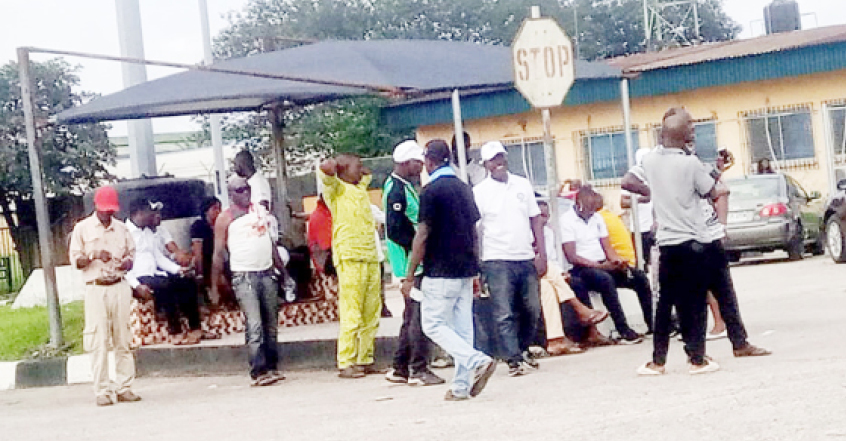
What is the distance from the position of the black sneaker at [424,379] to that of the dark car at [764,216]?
41.4ft

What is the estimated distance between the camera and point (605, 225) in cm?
1377

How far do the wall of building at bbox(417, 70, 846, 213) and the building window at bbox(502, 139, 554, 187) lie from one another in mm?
230

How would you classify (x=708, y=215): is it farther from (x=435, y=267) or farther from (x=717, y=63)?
(x=717, y=63)

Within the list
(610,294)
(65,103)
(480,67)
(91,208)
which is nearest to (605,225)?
(610,294)

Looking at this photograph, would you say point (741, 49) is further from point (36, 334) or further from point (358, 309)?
point (358, 309)

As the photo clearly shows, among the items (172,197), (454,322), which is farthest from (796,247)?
(454,322)

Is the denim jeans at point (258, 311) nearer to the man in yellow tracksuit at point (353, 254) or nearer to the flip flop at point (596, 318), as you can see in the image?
the man in yellow tracksuit at point (353, 254)

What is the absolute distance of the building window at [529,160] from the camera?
33406 mm

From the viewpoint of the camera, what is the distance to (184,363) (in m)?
14.6

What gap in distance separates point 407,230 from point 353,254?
876 mm

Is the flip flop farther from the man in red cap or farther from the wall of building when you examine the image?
the wall of building

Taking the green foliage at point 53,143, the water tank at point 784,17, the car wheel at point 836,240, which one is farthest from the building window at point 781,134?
the green foliage at point 53,143

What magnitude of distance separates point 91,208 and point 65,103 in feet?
64.5

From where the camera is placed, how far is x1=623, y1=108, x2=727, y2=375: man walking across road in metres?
10.5
